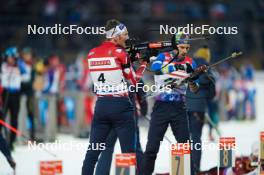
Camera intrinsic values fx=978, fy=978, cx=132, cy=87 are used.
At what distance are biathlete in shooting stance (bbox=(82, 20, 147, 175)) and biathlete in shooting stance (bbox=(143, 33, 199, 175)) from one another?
77 centimetres

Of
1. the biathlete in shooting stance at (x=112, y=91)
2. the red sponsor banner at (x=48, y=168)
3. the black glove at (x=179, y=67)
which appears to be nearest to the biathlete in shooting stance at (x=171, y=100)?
the black glove at (x=179, y=67)

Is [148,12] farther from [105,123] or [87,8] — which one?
[105,123]

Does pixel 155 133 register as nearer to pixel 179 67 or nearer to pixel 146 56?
pixel 179 67

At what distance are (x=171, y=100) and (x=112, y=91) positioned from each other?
1.18 meters

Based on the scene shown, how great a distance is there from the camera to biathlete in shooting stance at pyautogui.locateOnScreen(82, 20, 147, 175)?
11.4m

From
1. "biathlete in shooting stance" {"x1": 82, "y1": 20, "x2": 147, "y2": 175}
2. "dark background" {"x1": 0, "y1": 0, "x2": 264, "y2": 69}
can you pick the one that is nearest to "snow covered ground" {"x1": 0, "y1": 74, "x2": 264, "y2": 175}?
"biathlete in shooting stance" {"x1": 82, "y1": 20, "x2": 147, "y2": 175}

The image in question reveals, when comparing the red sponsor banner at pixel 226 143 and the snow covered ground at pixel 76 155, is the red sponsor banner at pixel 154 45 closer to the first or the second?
the red sponsor banner at pixel 226 143

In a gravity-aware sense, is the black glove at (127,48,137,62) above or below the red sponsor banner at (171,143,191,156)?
above

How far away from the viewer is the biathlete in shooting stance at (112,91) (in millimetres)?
11383

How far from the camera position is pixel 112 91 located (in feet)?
37.6

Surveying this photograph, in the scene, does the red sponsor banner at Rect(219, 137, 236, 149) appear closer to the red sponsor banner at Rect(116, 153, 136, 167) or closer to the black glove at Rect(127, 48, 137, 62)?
the black glove at Rect(127, 48, 137, 62)

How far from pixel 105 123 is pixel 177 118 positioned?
1188 mm

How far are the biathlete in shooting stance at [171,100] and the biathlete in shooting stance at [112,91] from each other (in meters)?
0.77

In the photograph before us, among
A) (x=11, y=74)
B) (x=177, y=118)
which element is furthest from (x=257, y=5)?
(x=177, y=118)
